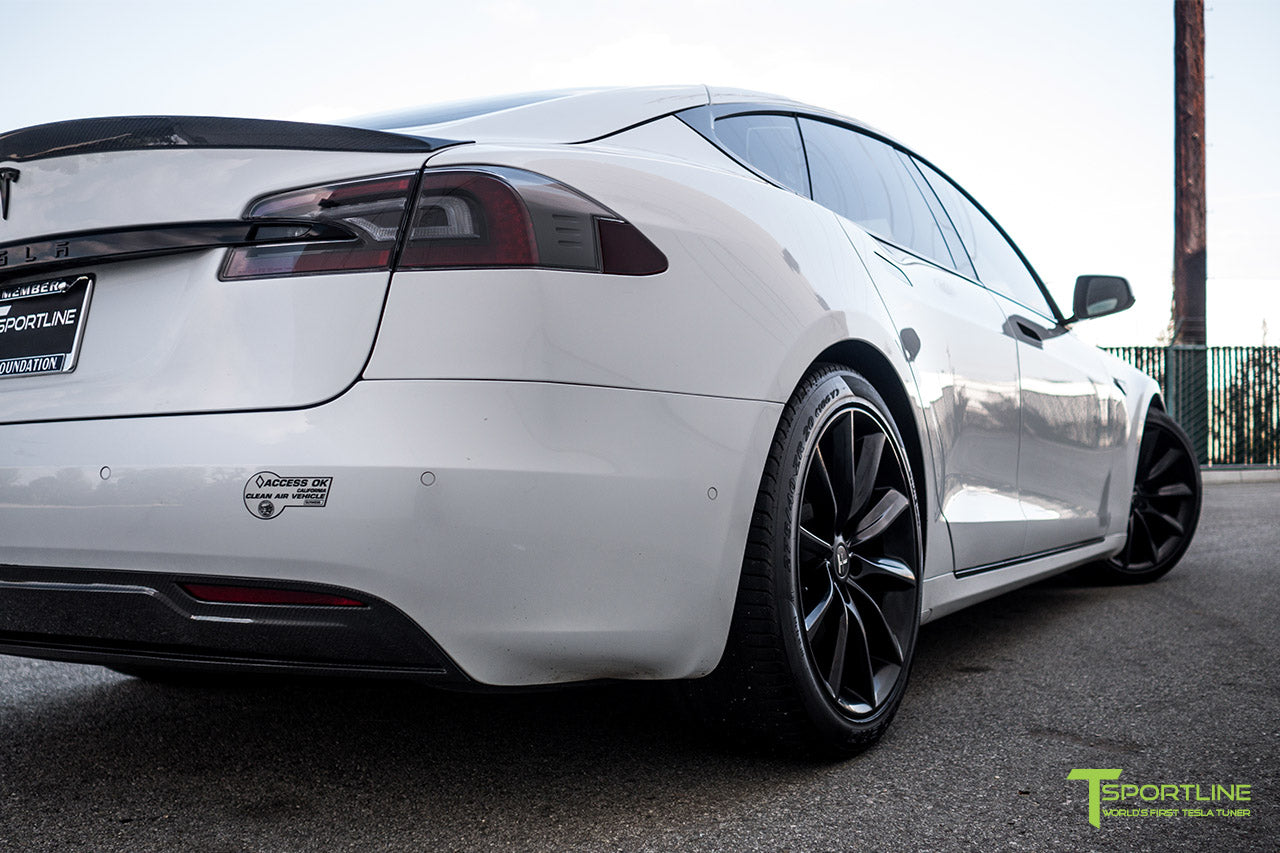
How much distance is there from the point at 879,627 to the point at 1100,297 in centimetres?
227

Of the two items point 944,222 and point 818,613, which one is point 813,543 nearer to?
point 818,613

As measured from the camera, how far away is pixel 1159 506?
15.9 feet

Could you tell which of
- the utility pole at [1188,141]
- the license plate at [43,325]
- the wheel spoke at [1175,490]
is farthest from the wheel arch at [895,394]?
the utility pole at [1188,141]

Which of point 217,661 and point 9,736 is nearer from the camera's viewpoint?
point 217,661

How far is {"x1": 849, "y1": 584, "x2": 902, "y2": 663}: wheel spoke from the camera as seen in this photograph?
7.74 ft

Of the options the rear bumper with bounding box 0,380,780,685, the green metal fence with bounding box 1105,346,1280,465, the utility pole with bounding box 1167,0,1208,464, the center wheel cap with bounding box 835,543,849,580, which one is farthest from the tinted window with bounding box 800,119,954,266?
the utility pole with bounding box 1167,0,1208,464

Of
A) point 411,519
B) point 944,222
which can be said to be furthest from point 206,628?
point 944,222

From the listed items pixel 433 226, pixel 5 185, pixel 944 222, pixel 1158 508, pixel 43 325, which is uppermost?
pixel 5 185

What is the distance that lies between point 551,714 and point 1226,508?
296 inches

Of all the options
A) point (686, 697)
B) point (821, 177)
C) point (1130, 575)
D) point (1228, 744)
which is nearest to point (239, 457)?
point (686, 697)

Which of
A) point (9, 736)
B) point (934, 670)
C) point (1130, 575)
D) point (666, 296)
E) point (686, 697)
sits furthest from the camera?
point (1130, 575)

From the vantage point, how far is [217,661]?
1717 millimetres

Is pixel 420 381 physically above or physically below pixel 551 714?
above

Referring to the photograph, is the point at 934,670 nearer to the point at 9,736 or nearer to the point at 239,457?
the point at 239,457
